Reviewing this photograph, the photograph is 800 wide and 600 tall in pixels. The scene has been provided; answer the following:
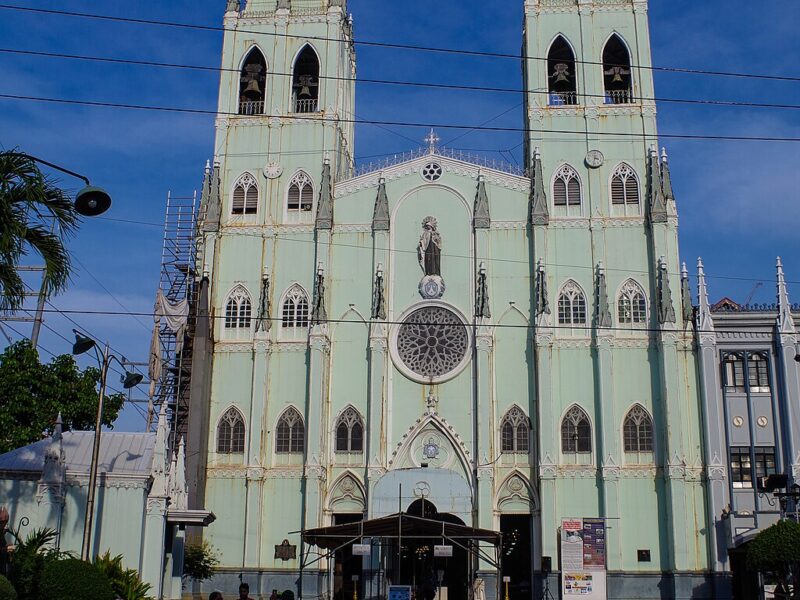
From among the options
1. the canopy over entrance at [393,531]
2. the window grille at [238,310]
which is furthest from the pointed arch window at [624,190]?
the canopy over entrance at [393,531]

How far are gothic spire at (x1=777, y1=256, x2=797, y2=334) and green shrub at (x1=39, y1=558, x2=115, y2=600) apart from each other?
2988 centimetres

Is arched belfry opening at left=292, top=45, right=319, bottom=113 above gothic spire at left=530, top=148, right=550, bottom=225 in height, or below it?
above

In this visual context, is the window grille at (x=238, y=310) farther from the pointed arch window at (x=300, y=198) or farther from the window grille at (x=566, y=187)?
the window grille at (x=566, y=187)

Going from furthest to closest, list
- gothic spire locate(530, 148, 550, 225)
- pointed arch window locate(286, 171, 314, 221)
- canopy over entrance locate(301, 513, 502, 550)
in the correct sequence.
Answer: pointed arch window locate(286, 171, 314, 221)
gothic spire locate(530, 148, 550, 225)
canopy over entrance locate(301, 513, 502, 550)

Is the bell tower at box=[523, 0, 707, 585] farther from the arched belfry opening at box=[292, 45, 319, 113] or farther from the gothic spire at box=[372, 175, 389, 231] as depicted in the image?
the arched belfry opening at box=[292, 45, 319, 113]

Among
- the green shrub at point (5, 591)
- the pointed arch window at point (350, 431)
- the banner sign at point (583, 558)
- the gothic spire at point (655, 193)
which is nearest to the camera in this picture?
the green shrub at point (5, 591)

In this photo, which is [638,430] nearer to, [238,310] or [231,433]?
[231,433]

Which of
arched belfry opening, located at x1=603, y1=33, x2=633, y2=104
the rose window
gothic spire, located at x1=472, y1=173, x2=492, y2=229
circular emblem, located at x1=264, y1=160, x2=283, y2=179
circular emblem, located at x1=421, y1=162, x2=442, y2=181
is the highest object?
arched belfry opening, located at x1=603, y1=33, x2=633, y2=104

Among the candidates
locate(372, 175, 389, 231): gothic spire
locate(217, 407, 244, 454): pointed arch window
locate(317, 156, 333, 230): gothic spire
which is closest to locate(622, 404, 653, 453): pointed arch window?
locate(372, 175, 389, 231): gothic spire

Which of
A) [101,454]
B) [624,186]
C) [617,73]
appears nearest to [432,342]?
[624,186]

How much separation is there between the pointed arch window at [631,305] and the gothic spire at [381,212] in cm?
1025

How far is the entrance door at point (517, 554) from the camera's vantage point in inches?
1635

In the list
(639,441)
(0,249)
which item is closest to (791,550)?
(639,441)

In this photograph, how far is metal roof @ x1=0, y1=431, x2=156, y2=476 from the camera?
1151 inches
